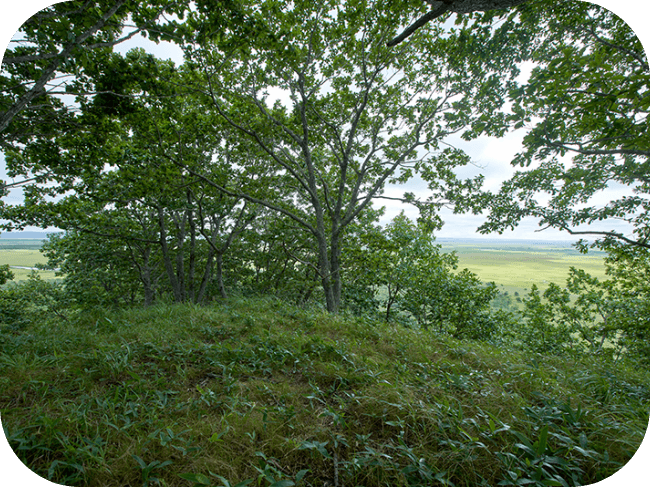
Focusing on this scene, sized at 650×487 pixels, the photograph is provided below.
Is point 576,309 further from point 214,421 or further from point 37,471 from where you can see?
point 37,471

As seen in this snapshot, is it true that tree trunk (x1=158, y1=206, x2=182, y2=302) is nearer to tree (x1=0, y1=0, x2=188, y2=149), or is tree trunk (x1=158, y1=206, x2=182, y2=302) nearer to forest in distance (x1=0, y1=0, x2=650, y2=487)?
forest in distance (x1=0, y1=0, x2=650, y2=487)

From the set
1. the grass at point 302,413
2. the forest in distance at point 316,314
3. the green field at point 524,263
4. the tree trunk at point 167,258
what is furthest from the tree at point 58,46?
the green field at point 524,263

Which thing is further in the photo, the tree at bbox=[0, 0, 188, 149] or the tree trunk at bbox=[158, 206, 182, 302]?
the tree trunk at bbox=[158, 206, 182, 302]

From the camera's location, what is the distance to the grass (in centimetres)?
171

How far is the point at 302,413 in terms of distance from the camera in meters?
2.32

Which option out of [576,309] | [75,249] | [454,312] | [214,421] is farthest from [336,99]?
[576,309]

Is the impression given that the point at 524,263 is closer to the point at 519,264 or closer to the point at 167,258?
the point at 519,264

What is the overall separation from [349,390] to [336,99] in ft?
27.1

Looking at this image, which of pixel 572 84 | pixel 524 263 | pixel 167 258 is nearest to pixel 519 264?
pixel 524 263

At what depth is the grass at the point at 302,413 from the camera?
171 centimetres

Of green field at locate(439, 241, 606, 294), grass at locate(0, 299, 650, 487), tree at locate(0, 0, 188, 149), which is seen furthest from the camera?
green field at locate(439, 241, 606, 294)

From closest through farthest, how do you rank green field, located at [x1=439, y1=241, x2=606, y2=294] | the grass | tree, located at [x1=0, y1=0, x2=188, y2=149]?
the grass → tree, located at [x1=0, y1=0, x2=188, y2=149] → green field, located at [x1=439, y1=241, x2=606, y2=294]

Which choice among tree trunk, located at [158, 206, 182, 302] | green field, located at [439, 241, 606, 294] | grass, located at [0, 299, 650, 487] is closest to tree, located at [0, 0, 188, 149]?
grass, located at [0, 299, 650, 487]

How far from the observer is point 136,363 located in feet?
10.1
